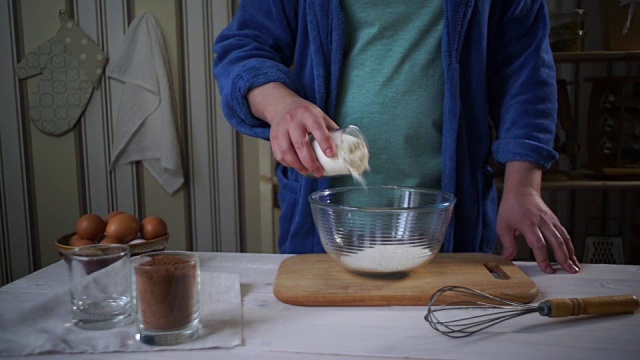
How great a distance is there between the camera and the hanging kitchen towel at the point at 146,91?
7.52ft

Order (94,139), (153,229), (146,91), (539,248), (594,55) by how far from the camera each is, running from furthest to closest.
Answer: (94,139)
(146,91)
(594,55)
(153,229)
(539,248)

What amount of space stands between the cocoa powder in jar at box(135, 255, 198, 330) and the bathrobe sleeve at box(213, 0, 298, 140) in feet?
1.34

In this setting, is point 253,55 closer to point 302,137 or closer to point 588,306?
point 302,137

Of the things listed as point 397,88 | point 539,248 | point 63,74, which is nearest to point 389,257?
point 539,248

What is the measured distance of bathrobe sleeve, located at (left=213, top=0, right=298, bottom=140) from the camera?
35.9 inches

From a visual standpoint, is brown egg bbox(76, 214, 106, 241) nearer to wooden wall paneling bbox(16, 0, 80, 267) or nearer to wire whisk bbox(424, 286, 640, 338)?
wire whisk bbox(424, 286, 640, 338)

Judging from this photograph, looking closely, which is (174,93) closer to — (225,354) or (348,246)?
(348,246)

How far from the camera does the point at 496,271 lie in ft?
2.65

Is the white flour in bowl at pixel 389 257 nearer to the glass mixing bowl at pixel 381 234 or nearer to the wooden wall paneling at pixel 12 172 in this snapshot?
the glass mixing bowl at pixel 381 234

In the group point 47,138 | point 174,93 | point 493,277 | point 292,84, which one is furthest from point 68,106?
point 493,277

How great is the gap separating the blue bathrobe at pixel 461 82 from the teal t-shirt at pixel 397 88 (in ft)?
0.11

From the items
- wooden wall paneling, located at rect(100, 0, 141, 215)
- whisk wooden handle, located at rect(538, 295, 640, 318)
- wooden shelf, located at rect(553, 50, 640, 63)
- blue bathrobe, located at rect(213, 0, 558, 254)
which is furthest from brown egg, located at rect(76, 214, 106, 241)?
wooden shelf, located at rect(553, 50, 640, 63)

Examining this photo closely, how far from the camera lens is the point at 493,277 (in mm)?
759

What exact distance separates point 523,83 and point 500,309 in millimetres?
509
